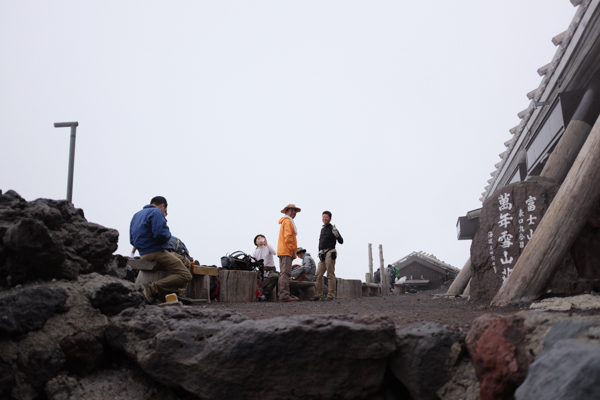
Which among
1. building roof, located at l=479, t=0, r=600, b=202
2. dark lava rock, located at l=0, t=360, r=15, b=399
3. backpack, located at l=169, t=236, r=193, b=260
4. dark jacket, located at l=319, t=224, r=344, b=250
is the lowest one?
dark lava rock, located at l=0, t=360, r=15, b=399

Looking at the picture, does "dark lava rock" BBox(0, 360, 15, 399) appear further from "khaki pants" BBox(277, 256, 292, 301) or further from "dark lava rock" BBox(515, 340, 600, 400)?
"khaki pants" BBox(277, 256, 292, 301)

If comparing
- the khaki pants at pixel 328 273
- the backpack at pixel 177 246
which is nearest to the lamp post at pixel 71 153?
the backpack at pixel 177 246

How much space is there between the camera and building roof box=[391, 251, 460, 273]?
25688 millimetres

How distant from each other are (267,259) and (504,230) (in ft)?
15.6

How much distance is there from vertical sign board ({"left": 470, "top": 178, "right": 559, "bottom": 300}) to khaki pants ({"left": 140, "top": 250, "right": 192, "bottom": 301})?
13.8ft

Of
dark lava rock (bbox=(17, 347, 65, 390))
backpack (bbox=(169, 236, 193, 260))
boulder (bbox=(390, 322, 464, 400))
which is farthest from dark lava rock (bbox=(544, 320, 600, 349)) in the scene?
backpack (bbox=(169, 236, 193, 260))

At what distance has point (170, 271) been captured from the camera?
18.8 ft

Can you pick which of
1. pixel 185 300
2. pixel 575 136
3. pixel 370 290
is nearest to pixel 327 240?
pixel 185 300

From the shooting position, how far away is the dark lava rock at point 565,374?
5.68ft

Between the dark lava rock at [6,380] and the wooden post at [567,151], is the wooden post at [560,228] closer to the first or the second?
the wooden post at [567,151]

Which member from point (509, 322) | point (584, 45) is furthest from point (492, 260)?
point (509, 322)

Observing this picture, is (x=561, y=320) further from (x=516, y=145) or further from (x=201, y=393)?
(x=516, y=145)

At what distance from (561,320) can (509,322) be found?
27cm

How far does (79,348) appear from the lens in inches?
128
